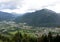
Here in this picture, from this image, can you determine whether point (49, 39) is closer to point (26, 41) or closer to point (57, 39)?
point (57, 39)

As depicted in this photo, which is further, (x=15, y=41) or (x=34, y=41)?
(x=34, y=41)

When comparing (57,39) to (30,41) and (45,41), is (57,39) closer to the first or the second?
(45,41)

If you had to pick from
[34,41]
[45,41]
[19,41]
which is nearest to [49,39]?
[45,41]

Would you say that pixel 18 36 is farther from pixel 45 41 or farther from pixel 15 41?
pixel 45 41

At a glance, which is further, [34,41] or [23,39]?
[34,41]

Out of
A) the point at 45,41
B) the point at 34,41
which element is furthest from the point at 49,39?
the point at 34,41

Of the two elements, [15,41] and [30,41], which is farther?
[30,41]

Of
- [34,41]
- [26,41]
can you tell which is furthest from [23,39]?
[34,41]
